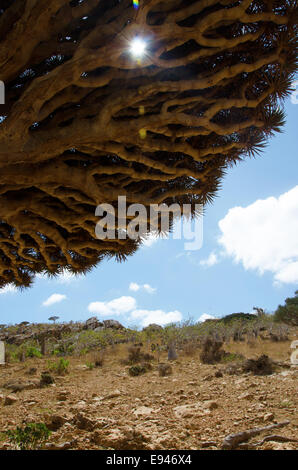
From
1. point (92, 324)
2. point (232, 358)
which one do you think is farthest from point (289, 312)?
point (92, 324)

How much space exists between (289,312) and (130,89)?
48.1ft

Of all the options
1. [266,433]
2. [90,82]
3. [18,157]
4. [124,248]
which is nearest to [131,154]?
[90,82]

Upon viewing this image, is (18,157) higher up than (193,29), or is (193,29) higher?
(193,29)

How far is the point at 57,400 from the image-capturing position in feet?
17.6

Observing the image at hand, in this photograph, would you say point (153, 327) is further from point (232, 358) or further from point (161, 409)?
point (161, 409)

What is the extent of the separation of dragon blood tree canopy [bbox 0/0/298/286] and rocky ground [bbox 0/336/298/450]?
108 inches

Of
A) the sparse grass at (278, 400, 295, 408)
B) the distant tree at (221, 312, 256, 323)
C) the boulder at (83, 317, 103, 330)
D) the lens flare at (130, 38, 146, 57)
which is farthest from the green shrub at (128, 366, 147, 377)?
the distant tree at (221, 312, 256, 323)

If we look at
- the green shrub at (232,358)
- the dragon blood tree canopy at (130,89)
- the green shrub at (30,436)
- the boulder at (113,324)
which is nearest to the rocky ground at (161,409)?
the green shrub at (30,436)

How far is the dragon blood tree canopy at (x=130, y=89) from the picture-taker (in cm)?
333

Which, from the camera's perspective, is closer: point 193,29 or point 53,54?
point 193,29

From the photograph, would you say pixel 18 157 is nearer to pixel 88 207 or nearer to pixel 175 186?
pixel 88 207

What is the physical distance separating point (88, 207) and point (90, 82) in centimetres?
222

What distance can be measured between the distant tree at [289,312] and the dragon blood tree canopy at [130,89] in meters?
12.6
